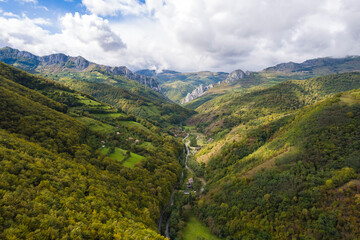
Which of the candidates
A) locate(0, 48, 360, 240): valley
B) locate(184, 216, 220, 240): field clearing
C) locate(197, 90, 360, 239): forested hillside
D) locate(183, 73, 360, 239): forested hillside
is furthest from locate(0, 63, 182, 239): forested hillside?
locate(183, 73, 360, 239): forested hillside

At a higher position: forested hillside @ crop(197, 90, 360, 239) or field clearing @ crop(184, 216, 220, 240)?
forested hillside @ crop(197, 90, 360, 239)

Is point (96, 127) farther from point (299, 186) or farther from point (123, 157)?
point (299, 186)

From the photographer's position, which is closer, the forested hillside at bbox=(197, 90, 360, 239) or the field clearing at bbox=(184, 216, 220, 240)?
the forested hillside at bbox=(197, 90, 360, 239)

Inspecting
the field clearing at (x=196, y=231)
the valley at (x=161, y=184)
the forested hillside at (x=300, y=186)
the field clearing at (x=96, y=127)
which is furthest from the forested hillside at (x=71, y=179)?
the forested hillside at (x=300, y=186)

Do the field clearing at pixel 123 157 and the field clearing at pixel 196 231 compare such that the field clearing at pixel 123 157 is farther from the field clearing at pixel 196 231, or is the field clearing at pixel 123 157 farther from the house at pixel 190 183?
the field clearing at pixel 196 231

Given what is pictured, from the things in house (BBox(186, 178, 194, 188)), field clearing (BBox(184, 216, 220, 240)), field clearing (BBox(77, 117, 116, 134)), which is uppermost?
field clearing (BBox(77, 117, 116, 134))

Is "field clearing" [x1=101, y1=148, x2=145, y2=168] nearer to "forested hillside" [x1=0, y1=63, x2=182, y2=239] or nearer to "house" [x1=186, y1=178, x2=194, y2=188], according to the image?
"forested hillside" [x1=0, y1=63, x2=182, y2=239]

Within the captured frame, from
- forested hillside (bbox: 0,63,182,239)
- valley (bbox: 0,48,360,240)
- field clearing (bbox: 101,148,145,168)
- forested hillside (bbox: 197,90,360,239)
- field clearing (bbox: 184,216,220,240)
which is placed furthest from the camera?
field clearing (bbox: 101,148,145,168)

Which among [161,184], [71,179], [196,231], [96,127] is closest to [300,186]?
[196,231]
